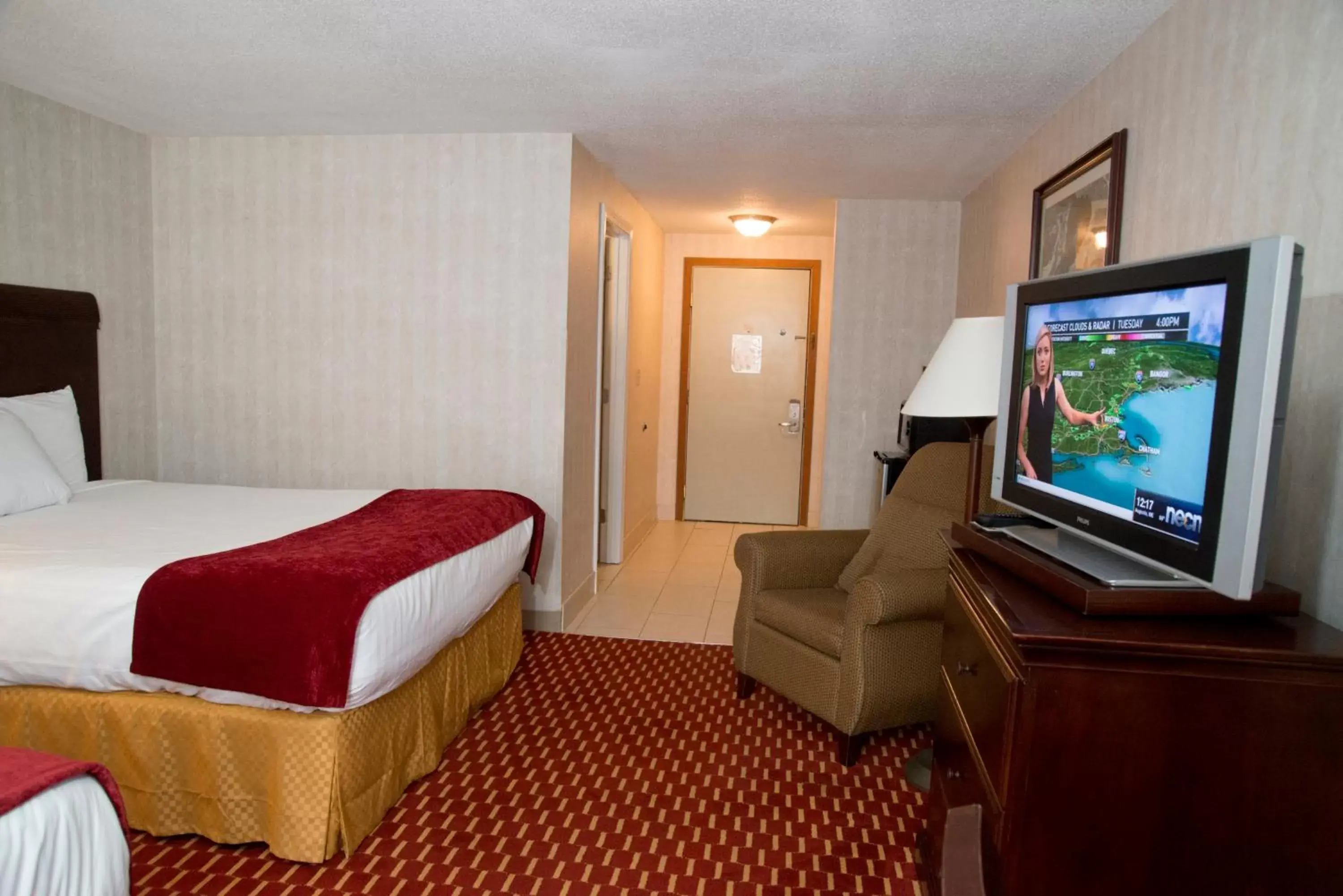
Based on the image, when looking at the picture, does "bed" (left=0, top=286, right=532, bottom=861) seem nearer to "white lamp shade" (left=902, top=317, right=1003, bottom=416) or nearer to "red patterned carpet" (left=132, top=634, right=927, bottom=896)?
"red patterned carpet" (left=132, top=634, right=927, bottom=896)

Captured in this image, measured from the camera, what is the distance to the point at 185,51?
300 cm

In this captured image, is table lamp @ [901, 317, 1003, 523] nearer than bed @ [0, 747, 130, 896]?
No

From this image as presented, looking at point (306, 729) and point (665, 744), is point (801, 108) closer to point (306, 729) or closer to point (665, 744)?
point (665, 744)

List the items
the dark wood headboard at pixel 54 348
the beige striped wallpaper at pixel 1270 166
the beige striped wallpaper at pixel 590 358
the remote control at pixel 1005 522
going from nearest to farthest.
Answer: the beige striped wallpaper at pixel 1270 166, the remote control at pixel 1005 522, the dark wood headboard at pixel 54 348, the beige striped wallpaper at pixel 590 358

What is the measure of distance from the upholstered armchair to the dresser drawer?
1.89ft

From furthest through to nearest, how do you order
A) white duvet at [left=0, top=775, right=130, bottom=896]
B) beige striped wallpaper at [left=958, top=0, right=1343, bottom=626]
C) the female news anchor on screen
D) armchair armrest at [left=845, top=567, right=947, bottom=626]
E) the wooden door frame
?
the wooden door frame → armchair armrest at [left=845, top=567, right=947, bottom=626] → the female news anchor on screen → beige striped wallpaper at [left=958, top=0, right=1343, bottom=626] → white duvet at [left=0, top=775, right=130, bottom=896]

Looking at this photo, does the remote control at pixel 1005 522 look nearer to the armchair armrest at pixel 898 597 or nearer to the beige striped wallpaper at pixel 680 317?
the armchair armrest at pixel 898 597

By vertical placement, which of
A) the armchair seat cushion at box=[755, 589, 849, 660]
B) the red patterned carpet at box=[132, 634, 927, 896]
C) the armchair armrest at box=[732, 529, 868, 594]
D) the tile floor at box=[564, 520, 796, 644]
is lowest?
the red patterned carpet at box=[132, 634, 927, 896]

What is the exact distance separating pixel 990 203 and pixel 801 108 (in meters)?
1.47

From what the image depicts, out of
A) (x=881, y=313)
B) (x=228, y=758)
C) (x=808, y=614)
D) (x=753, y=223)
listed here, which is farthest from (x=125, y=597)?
(x=753, y=223)

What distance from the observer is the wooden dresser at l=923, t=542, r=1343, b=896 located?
50.7 inches

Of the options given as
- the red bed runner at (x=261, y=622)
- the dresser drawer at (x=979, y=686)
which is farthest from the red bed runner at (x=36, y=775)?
the dresser drawer at (x=979, y=686)

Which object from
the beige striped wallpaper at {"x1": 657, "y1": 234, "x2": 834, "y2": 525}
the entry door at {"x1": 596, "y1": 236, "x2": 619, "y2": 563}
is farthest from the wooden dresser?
the beige striped wallpaper at {"x1": 657, "y1": 234, "x2": 834, "y2": 525}

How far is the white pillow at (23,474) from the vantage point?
2885mm
